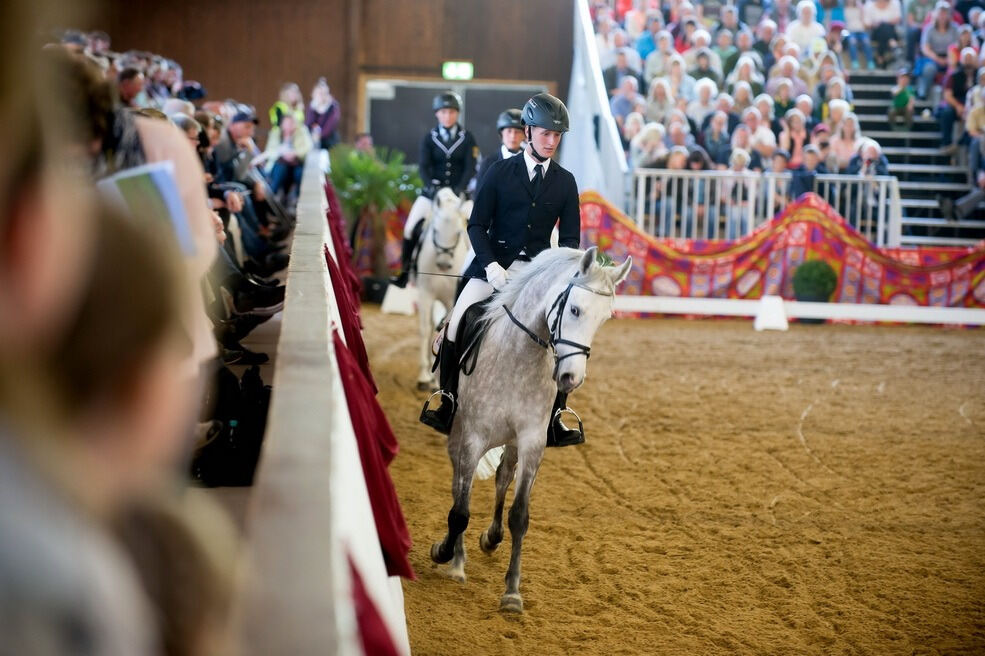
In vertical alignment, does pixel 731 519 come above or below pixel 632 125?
below

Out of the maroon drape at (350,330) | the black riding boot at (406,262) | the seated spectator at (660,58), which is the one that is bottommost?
the black riding boot at (406,262)

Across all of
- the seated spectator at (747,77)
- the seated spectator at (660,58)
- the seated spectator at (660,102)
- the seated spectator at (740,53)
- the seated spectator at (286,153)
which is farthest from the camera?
the seated spectator at (740,53)

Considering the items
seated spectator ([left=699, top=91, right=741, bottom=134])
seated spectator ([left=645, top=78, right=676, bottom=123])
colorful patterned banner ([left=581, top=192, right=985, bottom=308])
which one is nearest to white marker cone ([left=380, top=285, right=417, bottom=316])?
colorful patterned banner ([left=581, top=192, right=985, bottom=308])

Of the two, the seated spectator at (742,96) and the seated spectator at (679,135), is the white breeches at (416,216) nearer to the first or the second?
the seated spectator at (679,135)

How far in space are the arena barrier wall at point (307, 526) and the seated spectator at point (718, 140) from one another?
51.6 ft

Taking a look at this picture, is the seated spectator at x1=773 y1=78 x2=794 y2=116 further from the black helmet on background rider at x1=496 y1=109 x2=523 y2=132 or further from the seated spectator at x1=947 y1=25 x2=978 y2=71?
the black helmet on background rider at x1=496 y1=109 x2=523 y2=132

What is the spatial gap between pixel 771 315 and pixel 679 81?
234 inches

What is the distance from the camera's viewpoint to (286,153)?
17109 millimetres

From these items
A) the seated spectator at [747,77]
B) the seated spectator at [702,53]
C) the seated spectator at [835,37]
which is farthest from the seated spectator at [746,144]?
the seated spectator at [835,37]

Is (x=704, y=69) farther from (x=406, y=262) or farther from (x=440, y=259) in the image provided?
(x=440, y=259)

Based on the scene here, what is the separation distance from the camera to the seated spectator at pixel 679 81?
2033 cm

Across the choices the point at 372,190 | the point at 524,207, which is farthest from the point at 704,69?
the point at 524,207

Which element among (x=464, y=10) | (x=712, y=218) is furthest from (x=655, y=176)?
(x=464, y=10)

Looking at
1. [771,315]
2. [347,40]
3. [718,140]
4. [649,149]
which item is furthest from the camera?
[347,40]
